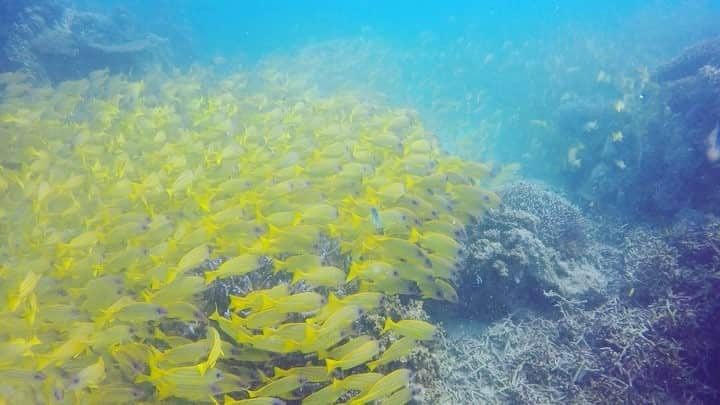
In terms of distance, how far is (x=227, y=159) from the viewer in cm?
645

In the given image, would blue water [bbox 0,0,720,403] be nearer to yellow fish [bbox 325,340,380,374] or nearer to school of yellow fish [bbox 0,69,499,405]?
school of yellow fish [bbox 0,69,499,405]

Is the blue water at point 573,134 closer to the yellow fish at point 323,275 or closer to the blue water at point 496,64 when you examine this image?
the blue water at point 496,64

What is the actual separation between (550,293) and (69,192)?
6.99 metres

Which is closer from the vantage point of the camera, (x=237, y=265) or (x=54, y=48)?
(x=237, y=265)

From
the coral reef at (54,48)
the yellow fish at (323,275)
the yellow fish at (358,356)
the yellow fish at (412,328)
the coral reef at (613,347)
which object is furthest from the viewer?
the coral reef at (54,48)

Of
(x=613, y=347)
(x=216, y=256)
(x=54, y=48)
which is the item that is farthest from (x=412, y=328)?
(x=54, y=48)

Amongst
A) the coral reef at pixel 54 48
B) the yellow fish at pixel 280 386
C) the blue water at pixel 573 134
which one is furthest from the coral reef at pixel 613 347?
the coral reef at pixel 54 48

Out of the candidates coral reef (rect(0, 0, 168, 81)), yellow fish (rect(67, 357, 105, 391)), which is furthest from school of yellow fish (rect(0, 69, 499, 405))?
coral reef (rect(0, 0, 168, 81))

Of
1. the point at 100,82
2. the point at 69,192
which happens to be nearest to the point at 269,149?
the point at 69,192

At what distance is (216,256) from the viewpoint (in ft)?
14.6

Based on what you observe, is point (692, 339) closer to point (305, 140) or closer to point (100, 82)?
point (305, 140)

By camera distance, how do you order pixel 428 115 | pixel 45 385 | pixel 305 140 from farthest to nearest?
pixel 428 115
pixel 305 140
pixel 45 385

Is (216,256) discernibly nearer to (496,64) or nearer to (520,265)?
(520,265)

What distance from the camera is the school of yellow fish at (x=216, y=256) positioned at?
10.6ft
